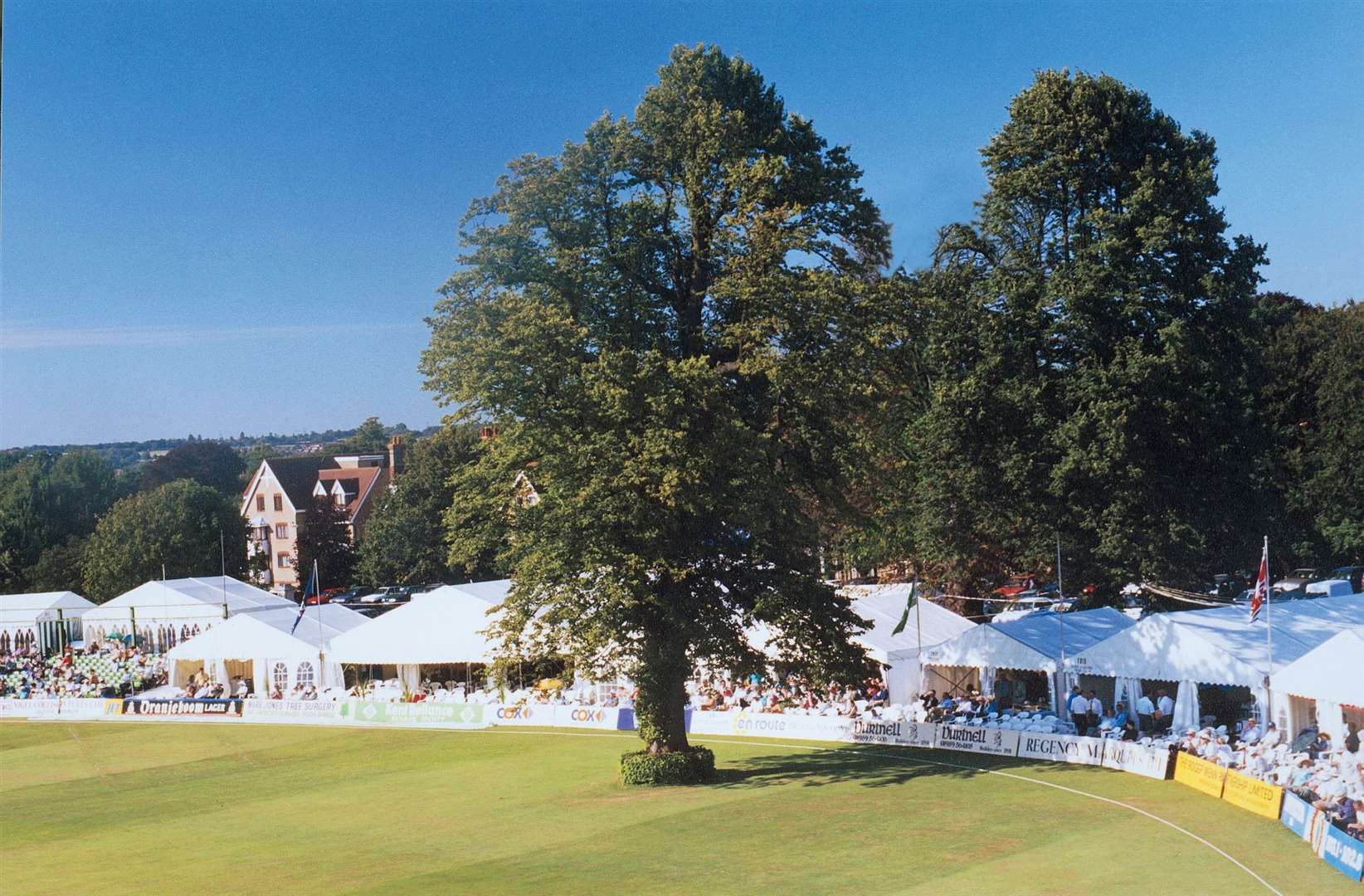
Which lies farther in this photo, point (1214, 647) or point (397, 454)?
point (397, 454)

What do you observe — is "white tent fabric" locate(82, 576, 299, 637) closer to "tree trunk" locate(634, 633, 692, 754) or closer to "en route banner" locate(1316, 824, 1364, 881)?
"tree trunk" locate(634, 633, 692, 754)

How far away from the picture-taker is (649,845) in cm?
2172

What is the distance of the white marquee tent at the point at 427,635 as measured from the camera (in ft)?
139

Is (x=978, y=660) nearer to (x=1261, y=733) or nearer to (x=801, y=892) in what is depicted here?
(x=1261, y=733)

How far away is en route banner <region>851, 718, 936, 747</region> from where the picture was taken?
31375 mm

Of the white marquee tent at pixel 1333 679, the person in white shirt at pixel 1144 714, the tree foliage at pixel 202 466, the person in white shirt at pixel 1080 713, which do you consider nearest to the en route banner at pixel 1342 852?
the white marquee tent at pixel 1333 679

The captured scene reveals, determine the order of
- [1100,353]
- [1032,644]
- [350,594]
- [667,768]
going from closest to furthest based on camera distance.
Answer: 1. [667,768]
2. [1032,644]
3. [1100,353]
4. [350,594]

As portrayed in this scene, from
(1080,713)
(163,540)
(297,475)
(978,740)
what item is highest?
(297,475)

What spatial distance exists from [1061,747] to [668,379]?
12.4 metres

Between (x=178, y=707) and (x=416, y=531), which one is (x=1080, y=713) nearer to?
(x=178, y=707)

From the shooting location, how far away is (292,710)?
4428cm

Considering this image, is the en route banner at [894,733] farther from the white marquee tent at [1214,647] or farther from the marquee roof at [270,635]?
the marquee roof at [270,635]

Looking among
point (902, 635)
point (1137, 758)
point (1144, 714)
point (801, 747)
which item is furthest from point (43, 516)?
point (1137, 758)

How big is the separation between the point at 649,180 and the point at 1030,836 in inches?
652
